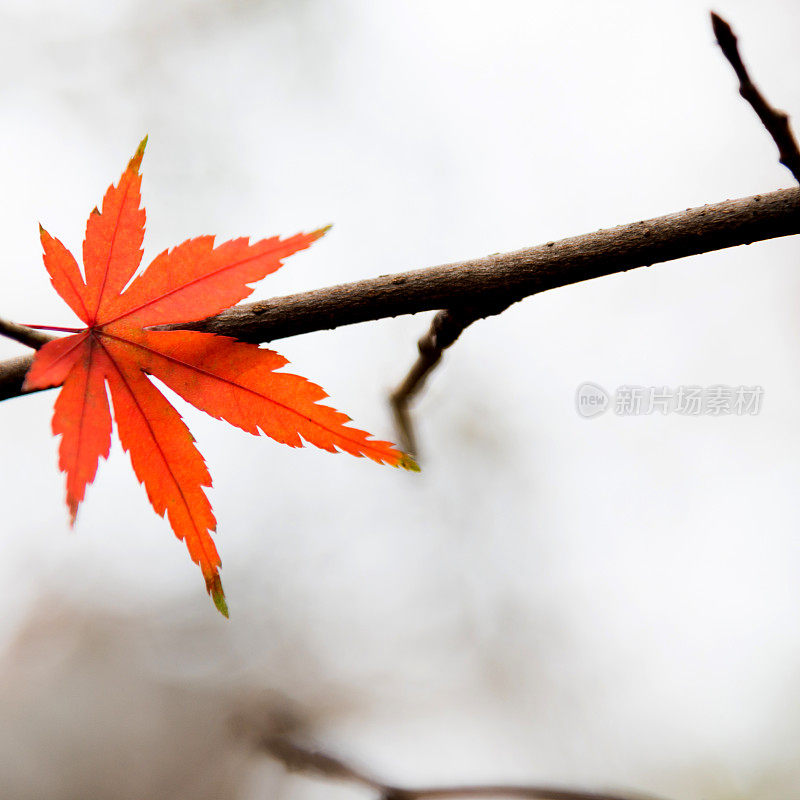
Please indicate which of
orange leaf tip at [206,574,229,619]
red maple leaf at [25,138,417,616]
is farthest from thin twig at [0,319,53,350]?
orange leaf tip at [206,574,229,619]

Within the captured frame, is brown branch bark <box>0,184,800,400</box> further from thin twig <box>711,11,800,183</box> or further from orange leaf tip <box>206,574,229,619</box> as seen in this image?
orange leaf tip <box>206,574,229,619</box>

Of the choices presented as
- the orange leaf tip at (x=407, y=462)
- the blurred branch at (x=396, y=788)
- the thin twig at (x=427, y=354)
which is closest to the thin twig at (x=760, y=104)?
the thin twig at (x=427, y=354)

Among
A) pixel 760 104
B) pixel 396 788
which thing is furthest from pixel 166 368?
pixel 396 788

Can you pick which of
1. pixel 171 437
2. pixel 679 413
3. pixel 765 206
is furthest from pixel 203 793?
pixel 765 206

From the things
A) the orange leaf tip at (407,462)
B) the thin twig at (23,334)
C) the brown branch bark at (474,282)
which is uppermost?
the brown branch bark at (474,282)

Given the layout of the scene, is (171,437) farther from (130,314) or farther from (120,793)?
(120,793)

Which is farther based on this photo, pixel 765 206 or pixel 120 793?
pixel 120 793

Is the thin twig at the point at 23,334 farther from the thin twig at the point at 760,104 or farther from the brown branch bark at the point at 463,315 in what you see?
the thin twig at the point at 760,104
